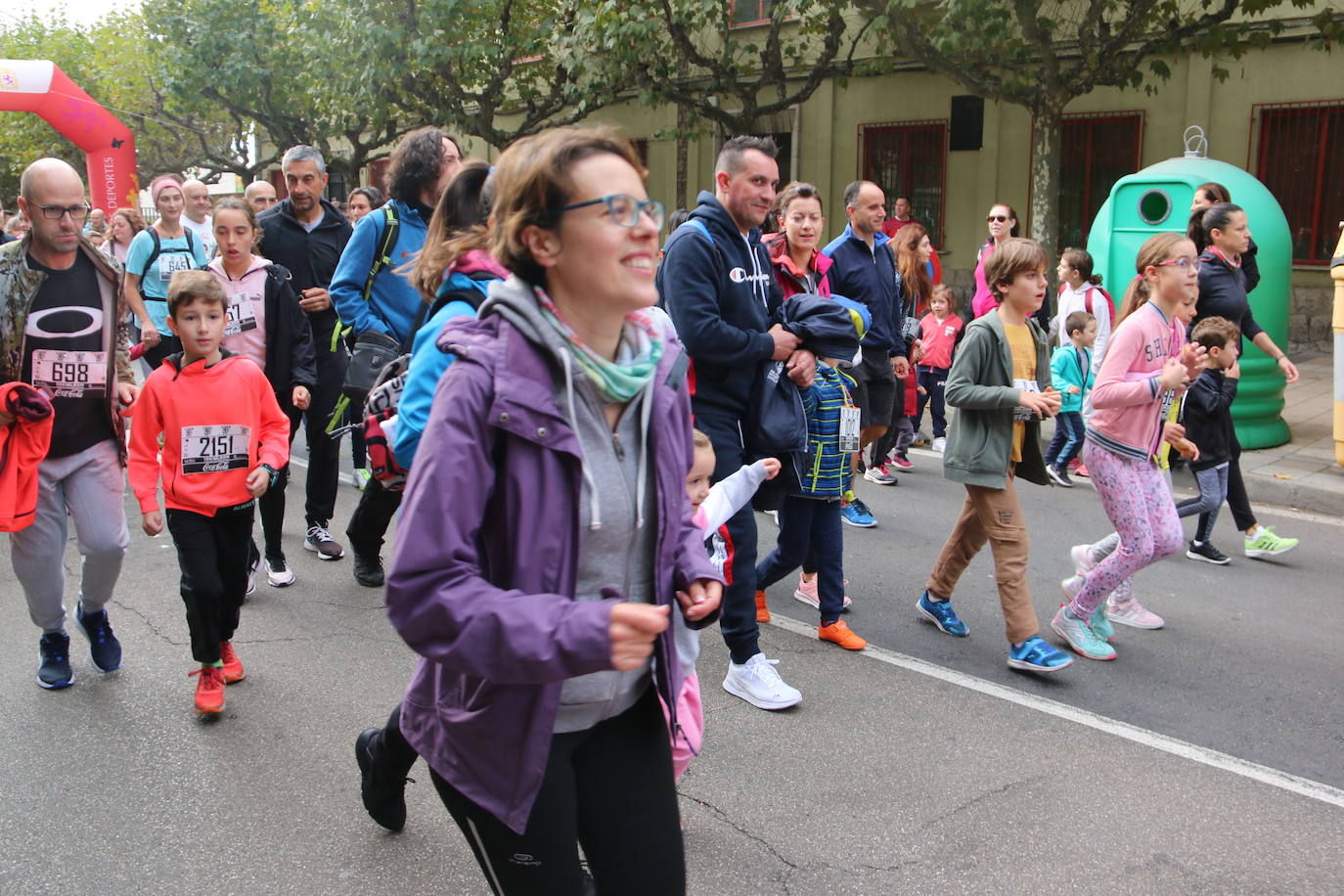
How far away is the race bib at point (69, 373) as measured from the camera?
427 centimetres

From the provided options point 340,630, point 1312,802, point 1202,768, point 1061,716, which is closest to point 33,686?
point 340,630

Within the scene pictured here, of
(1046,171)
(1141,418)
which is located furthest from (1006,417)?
(1046,171)

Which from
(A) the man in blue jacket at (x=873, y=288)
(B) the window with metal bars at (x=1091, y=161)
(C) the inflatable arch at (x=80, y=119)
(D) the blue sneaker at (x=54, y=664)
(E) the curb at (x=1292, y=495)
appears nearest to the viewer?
(D) the blue sneaker at (x=54, y=664)

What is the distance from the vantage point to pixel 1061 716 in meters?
4.36

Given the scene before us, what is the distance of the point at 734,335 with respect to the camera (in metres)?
4.30

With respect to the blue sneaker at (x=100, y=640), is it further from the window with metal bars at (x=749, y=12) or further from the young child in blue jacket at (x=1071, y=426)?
the window with metal bars at (x=749, y=12)

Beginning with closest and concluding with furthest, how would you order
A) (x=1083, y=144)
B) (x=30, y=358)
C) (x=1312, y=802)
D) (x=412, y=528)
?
(x=412, y=528), (x=1312, y=802), (x=30, y=358), (x=1083, y=144)

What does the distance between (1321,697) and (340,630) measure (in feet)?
13.2

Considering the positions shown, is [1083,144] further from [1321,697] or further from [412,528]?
[412,528]

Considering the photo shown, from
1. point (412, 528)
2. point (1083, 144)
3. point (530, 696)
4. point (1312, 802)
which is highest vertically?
point (1083, 144)

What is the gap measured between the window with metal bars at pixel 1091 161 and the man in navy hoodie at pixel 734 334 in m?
13.3

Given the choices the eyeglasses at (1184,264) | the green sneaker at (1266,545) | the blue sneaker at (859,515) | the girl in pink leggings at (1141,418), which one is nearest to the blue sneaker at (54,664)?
the girl in pink leggings at (1141,418)

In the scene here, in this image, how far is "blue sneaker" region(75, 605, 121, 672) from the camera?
15.2ft

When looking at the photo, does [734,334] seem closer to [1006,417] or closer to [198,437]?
[1006,417]
